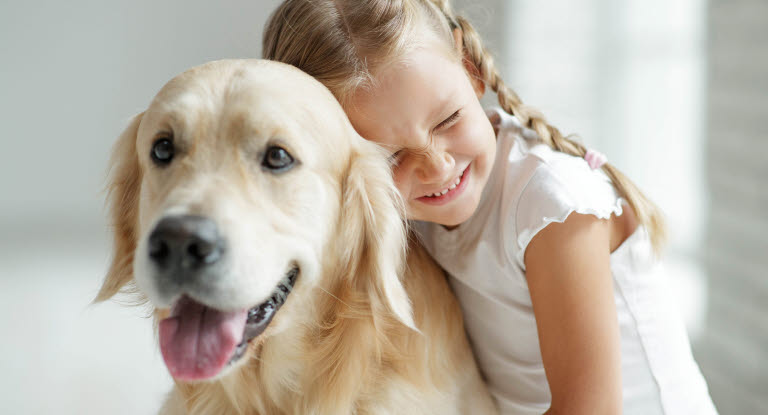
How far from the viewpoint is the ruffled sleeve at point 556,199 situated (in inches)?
42.5

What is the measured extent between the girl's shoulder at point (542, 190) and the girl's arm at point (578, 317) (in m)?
0.02

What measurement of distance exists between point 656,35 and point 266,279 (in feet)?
7.40

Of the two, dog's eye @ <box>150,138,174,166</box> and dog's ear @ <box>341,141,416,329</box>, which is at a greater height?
dog's eye @ <box>150,138,174,166</box>

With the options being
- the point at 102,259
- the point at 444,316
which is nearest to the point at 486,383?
the point at 444,316

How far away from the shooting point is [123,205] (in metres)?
1.12

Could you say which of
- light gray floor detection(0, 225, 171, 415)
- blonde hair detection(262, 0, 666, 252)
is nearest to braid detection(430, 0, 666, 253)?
blonde hair detection(262, 0, 666, 252)

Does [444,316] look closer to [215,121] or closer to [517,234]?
[517,234]

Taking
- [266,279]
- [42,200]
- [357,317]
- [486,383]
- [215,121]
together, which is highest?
[215,121]

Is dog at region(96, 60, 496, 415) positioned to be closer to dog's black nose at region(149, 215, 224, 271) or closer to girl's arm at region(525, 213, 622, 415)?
dog's black nose at region(149, 215, 224, 271)

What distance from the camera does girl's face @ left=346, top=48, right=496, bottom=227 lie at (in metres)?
1.07

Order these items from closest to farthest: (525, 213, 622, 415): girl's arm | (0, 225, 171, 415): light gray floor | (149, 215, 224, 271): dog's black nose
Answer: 1. (149, 215, 224, 271): dog's black nose
2. (525, 213, 622, 415): girl's arm
3. (0, 225, 171, 415): light gray floor

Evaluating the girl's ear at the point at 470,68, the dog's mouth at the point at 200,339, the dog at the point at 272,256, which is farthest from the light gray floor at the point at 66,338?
the girl's ear at the point at 470,68

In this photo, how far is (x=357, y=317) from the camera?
103 cm

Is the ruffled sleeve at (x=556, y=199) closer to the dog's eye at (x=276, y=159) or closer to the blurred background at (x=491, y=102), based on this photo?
the dog's eye at (x=276, y=159)
